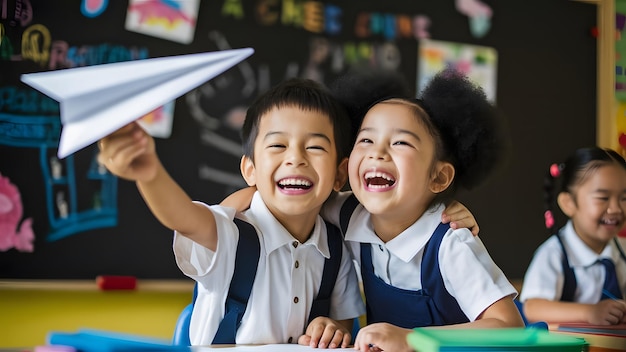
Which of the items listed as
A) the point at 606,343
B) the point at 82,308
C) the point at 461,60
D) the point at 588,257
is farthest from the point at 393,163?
the point at 461,60

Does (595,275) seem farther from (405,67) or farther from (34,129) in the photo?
(34,129)

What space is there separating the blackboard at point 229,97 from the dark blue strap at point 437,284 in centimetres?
152

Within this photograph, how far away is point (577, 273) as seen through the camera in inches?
79.7

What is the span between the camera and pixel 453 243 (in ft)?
3.80

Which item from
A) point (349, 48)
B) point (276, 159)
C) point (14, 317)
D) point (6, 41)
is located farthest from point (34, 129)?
point (276, 159)

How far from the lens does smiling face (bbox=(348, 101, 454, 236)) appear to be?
3.86ft

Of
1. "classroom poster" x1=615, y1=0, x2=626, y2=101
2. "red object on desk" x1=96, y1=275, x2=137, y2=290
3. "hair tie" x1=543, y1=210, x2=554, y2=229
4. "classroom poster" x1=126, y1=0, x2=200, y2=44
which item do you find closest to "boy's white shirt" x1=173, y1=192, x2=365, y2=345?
"red object on desk" x1=96, y1=275, x2=137, y2=290

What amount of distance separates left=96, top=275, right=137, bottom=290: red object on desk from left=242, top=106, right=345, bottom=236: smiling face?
1388 mm

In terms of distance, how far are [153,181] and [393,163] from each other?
45 centimetres

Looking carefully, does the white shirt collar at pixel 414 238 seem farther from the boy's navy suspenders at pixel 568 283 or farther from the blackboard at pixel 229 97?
the blackboard at pixel 229 97

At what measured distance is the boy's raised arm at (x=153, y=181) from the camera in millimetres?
787

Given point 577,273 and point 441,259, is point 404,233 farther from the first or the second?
point 577,273

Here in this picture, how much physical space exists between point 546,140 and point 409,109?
7.03 ft

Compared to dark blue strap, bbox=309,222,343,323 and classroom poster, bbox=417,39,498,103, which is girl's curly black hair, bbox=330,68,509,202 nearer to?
dark blue strap, bbox=309,222,343,323
